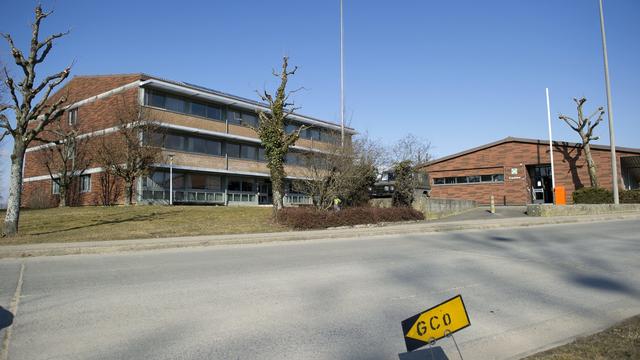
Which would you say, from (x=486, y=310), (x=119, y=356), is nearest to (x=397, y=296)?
(x=486, y=310)

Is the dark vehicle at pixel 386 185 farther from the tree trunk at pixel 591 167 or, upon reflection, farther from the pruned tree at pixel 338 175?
the tree trunk at pixel 591 167

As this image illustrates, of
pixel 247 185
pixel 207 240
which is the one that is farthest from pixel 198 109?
pixel 207 240

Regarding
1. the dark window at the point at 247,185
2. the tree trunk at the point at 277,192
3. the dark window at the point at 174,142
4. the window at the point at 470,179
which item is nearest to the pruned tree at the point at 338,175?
the tree trunk at the point at 277,192

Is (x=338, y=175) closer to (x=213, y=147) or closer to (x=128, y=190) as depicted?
(x=128, y=190)

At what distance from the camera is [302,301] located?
20.1ft

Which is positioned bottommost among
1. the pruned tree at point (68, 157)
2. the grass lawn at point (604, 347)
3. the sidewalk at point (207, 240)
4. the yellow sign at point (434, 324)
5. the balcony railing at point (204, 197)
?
the grass lawn at point (604, 347)

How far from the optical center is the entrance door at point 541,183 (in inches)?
1551

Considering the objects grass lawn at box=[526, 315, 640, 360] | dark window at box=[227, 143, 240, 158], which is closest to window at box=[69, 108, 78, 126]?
dark window at box=[227, 143, 240, 158]

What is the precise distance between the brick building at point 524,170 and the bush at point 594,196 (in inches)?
144

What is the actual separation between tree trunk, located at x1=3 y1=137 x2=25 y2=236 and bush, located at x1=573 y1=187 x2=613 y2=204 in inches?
1382

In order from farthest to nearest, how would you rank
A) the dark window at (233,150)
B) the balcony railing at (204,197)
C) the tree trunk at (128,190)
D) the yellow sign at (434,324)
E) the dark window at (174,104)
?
the dark window at (233,150)
the dark window at (174,104)
the balcony railing at (204,197)
the tree trunk at (128,190)
the yellow sign at (434,324)

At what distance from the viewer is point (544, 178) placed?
3975 centimetres

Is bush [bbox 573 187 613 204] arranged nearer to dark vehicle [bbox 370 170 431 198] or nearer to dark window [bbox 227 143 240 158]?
dark vehicle [bbox 370 170 431 198]

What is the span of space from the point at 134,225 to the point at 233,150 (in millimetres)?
22347
